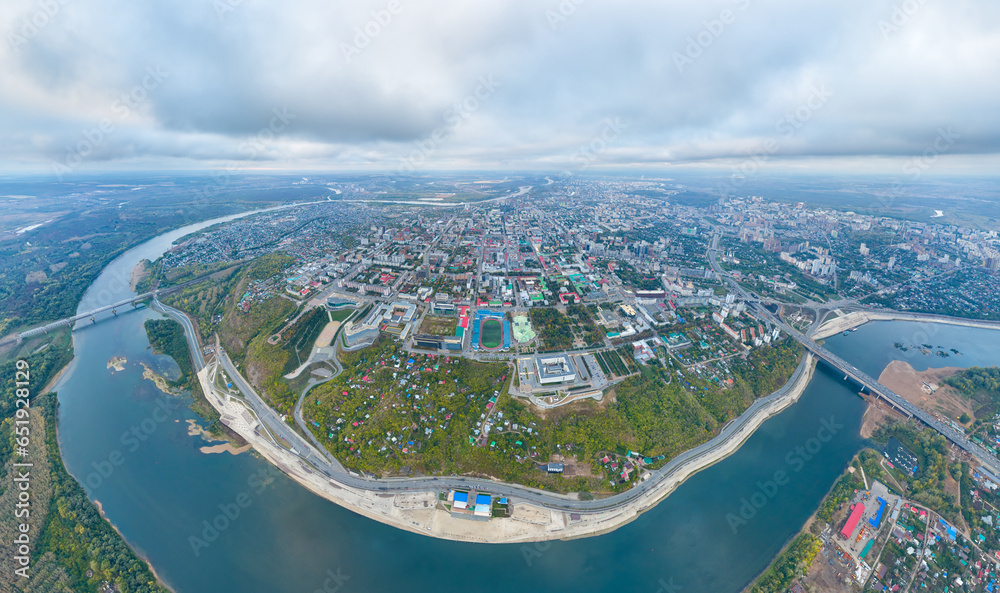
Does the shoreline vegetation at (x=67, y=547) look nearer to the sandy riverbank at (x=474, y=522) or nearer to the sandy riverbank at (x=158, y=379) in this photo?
the sandy riverbank at (x=474, y=522)

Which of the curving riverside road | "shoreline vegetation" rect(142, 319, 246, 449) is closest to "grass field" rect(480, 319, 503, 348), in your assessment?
the curving riverside road

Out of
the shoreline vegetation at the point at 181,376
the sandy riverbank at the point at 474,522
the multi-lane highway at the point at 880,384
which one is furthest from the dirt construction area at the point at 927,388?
the shoreline vegetation at the point at 181,376

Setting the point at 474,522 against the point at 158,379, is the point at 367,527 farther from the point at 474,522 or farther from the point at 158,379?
the point at 158,379

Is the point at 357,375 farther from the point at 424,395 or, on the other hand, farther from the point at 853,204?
the point at 853,204

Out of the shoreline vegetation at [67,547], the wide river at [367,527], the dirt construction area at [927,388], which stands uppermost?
the dirt construction area at [927,388]

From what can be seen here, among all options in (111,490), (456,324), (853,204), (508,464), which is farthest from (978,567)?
(853,204)

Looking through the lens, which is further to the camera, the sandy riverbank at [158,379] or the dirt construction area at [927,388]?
the sandy riverbank at [158,379]

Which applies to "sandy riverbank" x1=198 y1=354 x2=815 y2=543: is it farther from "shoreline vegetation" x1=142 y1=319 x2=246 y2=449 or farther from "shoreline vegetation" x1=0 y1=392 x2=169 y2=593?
"shoreline vegetation" x1=0 y1=392 x2=169 y2=593

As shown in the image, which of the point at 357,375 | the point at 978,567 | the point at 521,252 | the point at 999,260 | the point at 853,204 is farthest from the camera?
the point at 853,204
